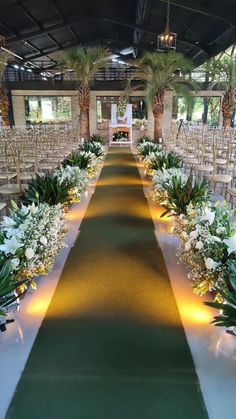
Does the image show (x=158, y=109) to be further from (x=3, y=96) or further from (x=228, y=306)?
(x=228, y=306)

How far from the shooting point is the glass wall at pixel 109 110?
16.8m

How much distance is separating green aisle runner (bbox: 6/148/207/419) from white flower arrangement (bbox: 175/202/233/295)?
1.13 feet

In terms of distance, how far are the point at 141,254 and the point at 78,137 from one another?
412 inches

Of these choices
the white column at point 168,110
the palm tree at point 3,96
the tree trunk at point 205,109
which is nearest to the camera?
the palm tree at point 3,96

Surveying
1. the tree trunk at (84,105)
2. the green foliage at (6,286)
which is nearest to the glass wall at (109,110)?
the tree trunk at (84,105)

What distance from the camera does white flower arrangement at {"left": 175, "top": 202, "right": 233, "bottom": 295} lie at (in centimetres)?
252

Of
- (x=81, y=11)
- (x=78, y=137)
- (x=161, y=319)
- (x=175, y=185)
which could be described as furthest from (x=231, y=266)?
(x=81, y=11)

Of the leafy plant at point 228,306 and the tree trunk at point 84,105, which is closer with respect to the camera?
the leafy plant at point 228,306

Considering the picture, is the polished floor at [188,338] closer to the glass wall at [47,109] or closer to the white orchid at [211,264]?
the white orchid at [211,264]

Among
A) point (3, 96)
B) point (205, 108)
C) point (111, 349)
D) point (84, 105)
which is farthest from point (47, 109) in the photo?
point (111, 349)

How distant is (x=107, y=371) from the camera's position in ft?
6.86

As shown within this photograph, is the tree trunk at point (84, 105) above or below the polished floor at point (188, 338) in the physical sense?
above

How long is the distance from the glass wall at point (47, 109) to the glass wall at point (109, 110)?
1.72m

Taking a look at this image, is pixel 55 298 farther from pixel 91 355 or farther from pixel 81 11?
pixel 81 11
